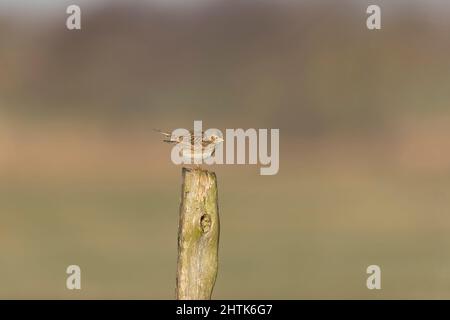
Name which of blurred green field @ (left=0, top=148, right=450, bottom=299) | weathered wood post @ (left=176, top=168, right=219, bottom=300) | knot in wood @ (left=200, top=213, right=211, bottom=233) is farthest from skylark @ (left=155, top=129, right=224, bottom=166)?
blurred green field @ (left=0, top=148, right=450, bottom=299)

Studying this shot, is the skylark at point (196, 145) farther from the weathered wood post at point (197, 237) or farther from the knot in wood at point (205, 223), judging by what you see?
the knot in wood at point (205, 223)

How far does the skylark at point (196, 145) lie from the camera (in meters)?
7.18

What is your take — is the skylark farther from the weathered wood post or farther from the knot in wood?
the knot in wood

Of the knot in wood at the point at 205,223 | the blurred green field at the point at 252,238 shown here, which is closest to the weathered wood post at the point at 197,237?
the knot in wood at the point at 205,223

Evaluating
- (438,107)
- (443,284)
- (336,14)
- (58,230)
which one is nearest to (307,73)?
(336,14)

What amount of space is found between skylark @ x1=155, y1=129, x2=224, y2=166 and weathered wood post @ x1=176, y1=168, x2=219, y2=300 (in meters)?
0.55

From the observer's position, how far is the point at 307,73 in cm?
2388

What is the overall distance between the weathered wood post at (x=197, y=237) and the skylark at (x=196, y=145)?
1.79 ft

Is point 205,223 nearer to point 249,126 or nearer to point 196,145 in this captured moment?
point 196,145

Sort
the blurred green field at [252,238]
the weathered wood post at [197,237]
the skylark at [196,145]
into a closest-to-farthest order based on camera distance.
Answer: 1. the weathered wood post at [197,237]
2. the skylark at [196,145]
3. the blurred green field at [252,238]

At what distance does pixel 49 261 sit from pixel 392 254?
5.22 metres

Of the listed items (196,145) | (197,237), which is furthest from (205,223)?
(196,145)

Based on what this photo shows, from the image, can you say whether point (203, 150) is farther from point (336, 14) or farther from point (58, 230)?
point (336, 14)

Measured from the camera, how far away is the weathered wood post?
6570mm
